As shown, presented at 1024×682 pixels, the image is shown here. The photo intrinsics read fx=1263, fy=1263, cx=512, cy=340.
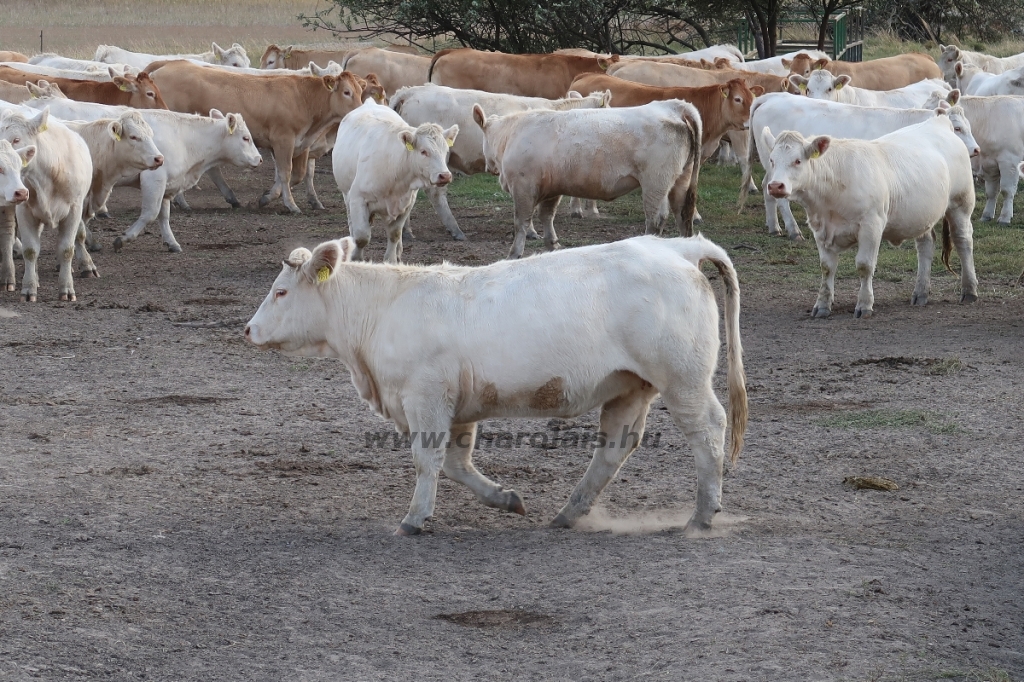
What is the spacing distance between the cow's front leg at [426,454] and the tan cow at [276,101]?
38.4ft

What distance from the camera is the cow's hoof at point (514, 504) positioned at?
20.2 feet

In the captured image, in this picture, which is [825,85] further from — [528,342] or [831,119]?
[528,342]

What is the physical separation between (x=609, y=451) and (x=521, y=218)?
7395 millimetres

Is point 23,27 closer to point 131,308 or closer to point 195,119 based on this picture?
point 195,119

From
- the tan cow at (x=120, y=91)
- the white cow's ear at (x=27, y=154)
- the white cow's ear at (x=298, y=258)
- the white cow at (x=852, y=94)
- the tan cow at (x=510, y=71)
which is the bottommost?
the tan cow at (x=120, y=91)

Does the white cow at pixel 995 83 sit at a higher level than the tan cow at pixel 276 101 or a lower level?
higher

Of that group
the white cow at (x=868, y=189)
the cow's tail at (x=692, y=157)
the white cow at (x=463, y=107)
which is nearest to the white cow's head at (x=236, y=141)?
the white cow at (x=463, y=107)

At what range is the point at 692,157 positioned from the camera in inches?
526

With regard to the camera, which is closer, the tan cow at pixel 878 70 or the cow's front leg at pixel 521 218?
the cow's front leg at pixel 521 218

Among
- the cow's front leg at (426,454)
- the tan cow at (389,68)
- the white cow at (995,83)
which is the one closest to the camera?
the cow's front leg at (426,454)

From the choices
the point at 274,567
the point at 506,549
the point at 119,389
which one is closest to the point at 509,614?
the point at 506,549

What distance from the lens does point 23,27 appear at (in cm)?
5072

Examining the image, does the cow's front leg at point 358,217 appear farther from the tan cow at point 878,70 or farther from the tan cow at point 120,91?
the tan cow at point 878,70

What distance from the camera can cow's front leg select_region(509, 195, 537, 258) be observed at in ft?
43.1
